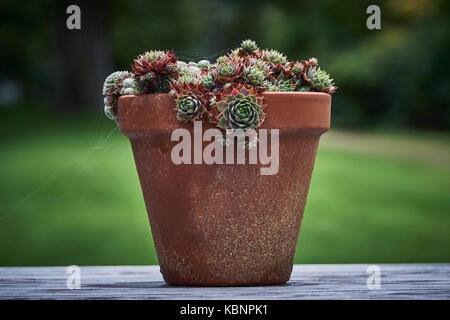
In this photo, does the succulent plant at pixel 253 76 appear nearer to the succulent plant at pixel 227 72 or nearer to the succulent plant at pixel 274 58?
the succulent plant at pixel 227 72

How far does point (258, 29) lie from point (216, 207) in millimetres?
13358

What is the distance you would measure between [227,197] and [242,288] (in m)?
0.38

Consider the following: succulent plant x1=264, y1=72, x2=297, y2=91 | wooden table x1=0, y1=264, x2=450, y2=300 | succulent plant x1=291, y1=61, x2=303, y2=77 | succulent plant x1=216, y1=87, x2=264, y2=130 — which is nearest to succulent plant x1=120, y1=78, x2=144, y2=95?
succulent plant x1=216, y1=87, x2=264, y2=130

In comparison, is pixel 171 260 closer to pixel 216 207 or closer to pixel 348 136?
pixel 216 207

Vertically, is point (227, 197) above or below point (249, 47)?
below

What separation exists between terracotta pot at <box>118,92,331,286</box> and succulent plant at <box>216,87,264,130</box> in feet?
0.35

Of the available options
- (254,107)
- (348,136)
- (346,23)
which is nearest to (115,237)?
(254,107)

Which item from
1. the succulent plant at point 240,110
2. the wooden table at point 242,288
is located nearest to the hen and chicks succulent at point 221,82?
the succulent plant at point 240,110

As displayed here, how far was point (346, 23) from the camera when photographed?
17.0 metres

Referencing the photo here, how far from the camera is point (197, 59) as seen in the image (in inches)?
122

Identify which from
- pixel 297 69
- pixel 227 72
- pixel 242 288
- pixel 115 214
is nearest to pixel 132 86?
pixel 227 72

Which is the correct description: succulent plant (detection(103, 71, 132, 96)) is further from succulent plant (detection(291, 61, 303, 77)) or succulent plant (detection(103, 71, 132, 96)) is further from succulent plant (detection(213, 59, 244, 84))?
succulent plant (detection(291, 61, 303, 77))

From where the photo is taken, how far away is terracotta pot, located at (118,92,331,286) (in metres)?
2.64

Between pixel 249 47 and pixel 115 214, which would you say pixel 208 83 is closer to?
pixel 249 47
